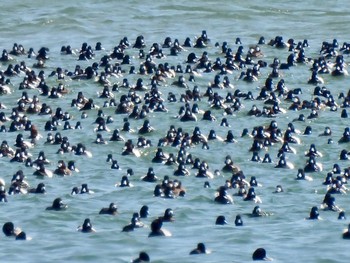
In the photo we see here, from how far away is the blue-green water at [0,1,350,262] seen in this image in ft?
179

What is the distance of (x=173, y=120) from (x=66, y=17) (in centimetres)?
3927

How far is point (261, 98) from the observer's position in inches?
3342

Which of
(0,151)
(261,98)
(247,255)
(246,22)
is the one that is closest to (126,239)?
(247,255)

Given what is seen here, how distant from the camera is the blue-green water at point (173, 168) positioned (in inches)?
2144

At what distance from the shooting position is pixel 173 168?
69.6m

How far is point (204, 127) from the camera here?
7844cm

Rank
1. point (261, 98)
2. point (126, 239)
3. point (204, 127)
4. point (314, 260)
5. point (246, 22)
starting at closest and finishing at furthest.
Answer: point (314, 260)
point (126, 239)
point (204, 127)
point (261, 98)
point (246, 22)

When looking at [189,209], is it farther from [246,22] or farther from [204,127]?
[246,22]

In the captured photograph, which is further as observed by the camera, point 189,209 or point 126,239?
point 189,209

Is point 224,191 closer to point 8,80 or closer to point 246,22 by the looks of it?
point 8,80

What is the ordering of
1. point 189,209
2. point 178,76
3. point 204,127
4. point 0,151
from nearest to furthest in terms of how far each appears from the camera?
point 189,209 → point 0,151 → point 204,127 → point 178,76

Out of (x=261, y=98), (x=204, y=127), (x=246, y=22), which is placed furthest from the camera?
(x=246, y=22)

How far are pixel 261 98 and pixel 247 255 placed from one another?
32766 mm

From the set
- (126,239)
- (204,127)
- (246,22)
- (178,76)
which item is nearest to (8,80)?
(178,76)
